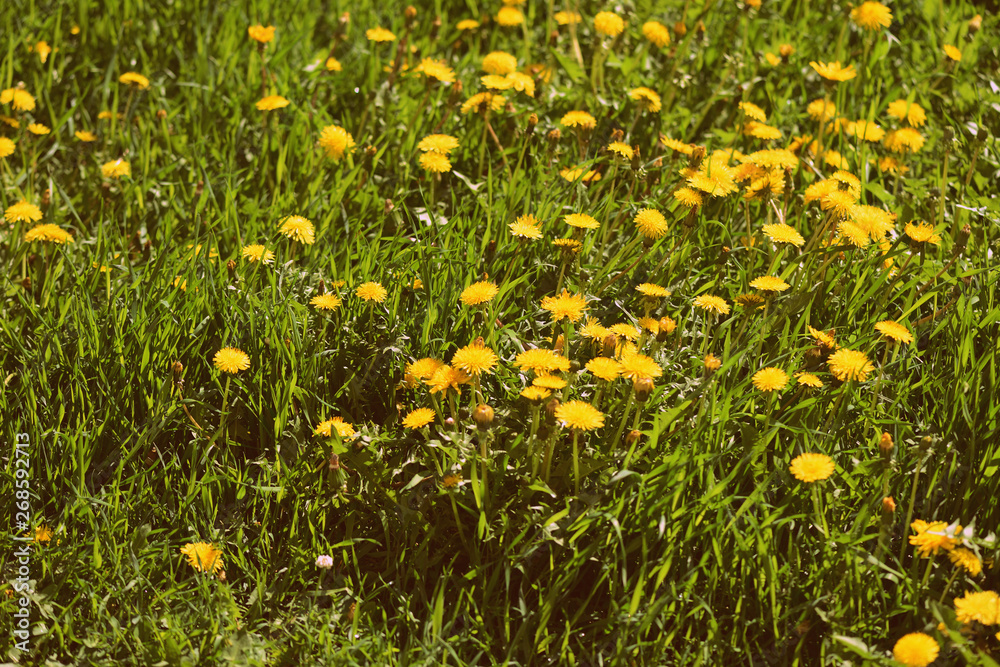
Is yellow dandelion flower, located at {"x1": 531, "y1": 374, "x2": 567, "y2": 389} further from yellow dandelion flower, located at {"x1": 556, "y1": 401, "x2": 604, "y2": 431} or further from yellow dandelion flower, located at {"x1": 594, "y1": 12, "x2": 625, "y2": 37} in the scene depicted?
yellow dandelion flower, located at {"x1": 594, "y1": 12, "x2": 625, "y2": 37}

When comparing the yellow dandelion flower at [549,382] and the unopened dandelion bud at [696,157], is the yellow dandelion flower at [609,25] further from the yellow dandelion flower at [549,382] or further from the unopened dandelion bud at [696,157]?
the yellow dandelion flower at [549,382]

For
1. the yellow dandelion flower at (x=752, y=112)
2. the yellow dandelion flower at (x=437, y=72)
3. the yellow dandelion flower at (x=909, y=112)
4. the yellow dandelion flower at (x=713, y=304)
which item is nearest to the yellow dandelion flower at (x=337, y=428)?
the yellow dandelion flower at (x=713, y=304)

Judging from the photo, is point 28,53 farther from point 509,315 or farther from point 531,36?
point 509,315

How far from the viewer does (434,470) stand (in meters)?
1.94

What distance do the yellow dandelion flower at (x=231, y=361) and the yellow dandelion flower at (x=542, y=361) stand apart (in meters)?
0.62

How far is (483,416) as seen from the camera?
5.53 ft

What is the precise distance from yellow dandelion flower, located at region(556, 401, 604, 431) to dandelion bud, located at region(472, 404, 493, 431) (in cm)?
14

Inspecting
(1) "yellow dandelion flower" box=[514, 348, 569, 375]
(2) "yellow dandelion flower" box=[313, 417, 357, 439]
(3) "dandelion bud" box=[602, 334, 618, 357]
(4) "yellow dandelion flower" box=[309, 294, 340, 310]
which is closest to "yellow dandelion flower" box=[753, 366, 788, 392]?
(3) "dandelion bud" box=[602, 334, 618, 357]

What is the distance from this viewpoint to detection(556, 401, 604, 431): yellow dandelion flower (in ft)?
5.66

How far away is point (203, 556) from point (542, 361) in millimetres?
808

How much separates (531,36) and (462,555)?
7.57 feet

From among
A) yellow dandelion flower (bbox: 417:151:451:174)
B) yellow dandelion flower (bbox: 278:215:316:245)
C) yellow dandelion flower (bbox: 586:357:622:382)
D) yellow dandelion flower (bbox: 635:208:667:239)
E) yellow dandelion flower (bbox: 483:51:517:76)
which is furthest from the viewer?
yellow dandelion flower (bbox: 483:51:517:76)

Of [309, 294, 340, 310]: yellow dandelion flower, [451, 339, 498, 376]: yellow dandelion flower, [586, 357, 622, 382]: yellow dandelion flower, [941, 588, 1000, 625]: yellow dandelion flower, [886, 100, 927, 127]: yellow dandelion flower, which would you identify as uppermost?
[886, 100, 927, 127]: yellow dandelion flower

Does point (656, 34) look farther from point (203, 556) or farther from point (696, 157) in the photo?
point (203, 556)
